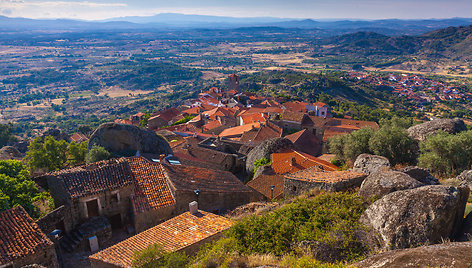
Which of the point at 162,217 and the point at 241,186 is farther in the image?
the point at 241,186

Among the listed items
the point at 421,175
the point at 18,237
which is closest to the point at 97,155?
the point at 18,237

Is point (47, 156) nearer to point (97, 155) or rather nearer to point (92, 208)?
point (97, 155)

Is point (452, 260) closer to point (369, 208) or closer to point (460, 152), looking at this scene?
point (369, 208)

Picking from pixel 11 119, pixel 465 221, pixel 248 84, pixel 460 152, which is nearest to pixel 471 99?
pixel 248 84

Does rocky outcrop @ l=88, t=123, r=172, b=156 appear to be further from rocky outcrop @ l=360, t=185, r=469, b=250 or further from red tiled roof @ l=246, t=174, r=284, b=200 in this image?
rocky outcrop @ l=360, t=185, r=469, b=250

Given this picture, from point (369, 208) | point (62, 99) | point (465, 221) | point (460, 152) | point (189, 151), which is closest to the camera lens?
point (465, 221)

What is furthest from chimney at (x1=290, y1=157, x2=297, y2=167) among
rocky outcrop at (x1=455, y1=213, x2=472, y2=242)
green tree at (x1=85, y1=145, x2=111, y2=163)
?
rocky outcrop at (x1=455, y1=213, x2=472, y2=242)

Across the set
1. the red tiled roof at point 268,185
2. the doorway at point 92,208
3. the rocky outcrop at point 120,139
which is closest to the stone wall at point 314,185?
the red tiled roof at point 268,185

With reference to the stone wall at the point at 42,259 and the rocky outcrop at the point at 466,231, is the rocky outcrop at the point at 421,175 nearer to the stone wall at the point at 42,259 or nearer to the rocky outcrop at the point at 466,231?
the rocky outcrop at the point at 466,231
